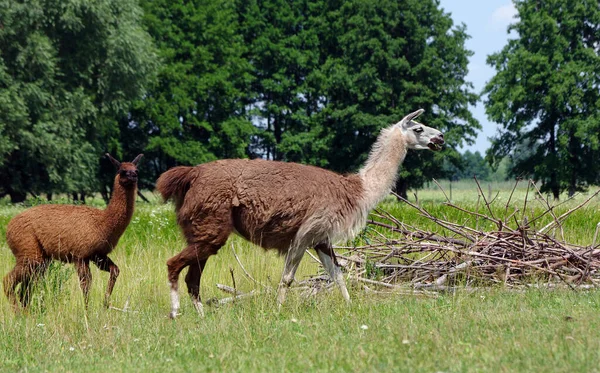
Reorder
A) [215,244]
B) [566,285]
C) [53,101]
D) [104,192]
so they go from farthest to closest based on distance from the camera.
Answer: [104,192]
[53,101]
[566,285]
[215,244]

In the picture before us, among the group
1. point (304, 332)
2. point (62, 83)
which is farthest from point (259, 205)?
point (62, 83)

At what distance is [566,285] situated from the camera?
31.4 ft

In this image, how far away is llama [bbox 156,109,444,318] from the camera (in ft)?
28.6

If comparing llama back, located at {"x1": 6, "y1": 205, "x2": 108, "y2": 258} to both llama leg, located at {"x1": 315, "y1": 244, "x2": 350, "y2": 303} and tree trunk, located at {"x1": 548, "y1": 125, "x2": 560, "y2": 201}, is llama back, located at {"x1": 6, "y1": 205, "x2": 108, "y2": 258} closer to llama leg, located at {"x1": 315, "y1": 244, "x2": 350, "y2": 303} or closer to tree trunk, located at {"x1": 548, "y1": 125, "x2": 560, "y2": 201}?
llama leg, located at {"x1": 315, "y1": 244, "x2": 350, "y2": 303}

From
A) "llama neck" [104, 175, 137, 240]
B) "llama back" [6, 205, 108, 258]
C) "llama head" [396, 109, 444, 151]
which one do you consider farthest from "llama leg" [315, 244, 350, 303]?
"llama back" [6, 205, 108, 258]

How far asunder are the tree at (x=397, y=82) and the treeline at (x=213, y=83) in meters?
0.09

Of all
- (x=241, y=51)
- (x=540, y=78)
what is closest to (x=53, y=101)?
(x=241, y=51)

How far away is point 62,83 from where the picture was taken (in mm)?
35000

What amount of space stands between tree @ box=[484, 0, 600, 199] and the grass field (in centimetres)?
3235

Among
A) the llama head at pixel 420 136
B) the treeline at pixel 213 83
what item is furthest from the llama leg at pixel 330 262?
the treeline at pixel 213 83

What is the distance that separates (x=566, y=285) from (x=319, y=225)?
317 cm

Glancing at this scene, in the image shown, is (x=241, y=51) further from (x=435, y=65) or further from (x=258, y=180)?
(x=258, y=180)

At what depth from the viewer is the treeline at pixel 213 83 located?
33.2 meters

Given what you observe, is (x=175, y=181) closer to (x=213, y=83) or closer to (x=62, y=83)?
(x=62, y=83)
